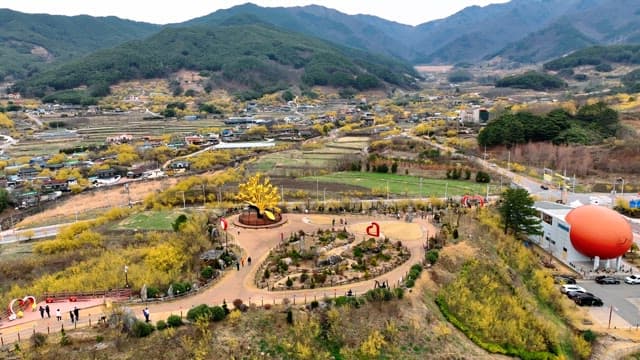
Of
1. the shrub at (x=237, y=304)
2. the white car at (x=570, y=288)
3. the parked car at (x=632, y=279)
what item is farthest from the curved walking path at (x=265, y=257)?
the parked car at (x=632, y=279)

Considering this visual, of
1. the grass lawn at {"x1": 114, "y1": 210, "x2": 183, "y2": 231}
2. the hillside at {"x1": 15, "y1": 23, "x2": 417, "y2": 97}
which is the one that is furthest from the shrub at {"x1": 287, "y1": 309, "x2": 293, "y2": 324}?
the hillside at {"x1": 15, "y1": 23, "x2": 417, "y2": 97}

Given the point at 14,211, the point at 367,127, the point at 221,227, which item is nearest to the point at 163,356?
the point at 221,227

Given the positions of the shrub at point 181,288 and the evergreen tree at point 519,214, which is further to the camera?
the evergreen tree at point 519,214

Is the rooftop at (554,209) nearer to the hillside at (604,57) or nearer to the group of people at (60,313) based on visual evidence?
the group of people at (60,313)

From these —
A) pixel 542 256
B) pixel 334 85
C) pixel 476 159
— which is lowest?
pixel 542 256

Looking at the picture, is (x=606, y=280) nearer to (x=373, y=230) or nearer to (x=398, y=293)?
(x=373, y=230)

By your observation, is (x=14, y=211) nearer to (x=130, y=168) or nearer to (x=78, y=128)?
(x=130, y=168)
